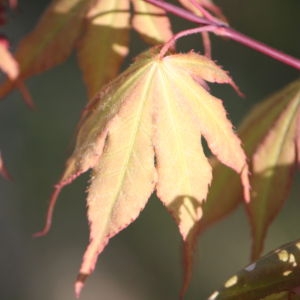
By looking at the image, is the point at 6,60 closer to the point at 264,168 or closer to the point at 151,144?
the point at 151,144

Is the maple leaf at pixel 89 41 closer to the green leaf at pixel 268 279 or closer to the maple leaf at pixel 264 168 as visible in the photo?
the maple leaf at pixel 264 168

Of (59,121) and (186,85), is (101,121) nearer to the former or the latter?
(186,85)

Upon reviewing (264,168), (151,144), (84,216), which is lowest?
(84,216)

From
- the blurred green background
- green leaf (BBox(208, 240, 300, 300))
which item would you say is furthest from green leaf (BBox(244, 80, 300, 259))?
the blurred green background

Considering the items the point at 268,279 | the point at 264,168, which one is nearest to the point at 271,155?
the point at 264,168

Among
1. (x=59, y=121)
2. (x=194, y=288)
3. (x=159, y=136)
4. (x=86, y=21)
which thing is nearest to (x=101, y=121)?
(x=159, y=136)

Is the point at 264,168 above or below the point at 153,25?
below

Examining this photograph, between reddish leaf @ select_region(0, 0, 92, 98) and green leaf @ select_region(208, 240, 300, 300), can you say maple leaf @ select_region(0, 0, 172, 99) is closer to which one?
reddish leaf @ select_region(0, 0, 92, 98)
